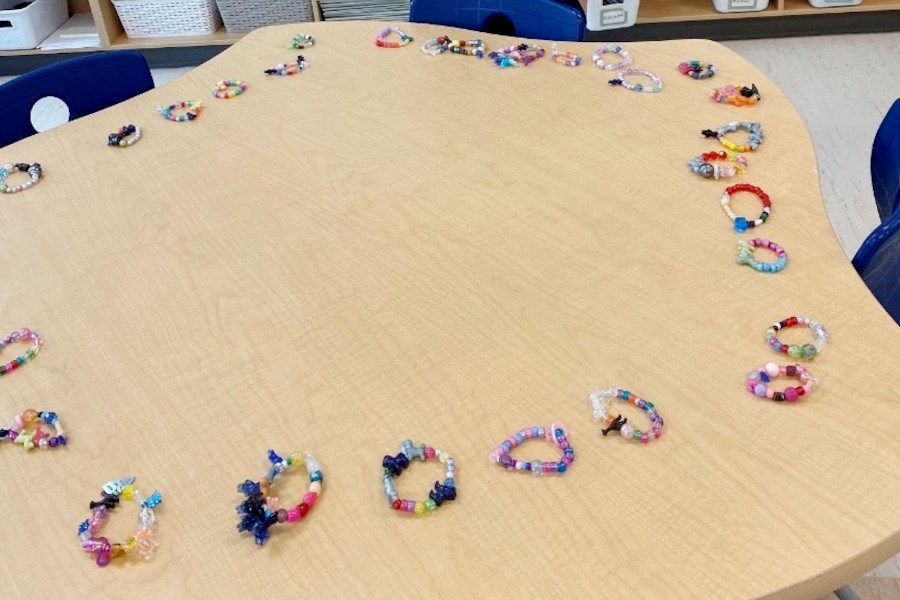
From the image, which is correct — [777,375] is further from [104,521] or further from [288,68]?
[288,68]

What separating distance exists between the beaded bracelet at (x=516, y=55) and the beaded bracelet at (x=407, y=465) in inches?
36.2

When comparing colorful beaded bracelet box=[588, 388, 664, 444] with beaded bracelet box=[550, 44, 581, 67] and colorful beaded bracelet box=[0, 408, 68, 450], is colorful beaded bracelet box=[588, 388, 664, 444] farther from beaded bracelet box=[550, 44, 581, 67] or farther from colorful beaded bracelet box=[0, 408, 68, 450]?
beaded bracelet box=[550, 44, 581, 67]

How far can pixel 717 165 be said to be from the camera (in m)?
1.20

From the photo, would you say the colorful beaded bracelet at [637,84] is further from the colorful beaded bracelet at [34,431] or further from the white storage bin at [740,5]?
the white storage bin at [740,5]

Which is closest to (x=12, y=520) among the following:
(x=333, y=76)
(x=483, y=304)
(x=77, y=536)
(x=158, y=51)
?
(x=77, y=536)

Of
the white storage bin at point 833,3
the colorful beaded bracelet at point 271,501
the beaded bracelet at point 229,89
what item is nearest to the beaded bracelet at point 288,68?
the beaded bracelet at point 229,89

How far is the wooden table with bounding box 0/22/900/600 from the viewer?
0.73 m

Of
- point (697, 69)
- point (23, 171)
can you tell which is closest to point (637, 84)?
point (697, 69)

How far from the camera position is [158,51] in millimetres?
3229

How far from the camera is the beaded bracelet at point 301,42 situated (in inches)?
64.9

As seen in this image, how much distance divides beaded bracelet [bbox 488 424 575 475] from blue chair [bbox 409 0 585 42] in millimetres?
1077

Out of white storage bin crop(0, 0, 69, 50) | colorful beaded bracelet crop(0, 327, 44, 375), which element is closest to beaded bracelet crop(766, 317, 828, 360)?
colorful beaded bracelet crop(0, 327, 44, 375)

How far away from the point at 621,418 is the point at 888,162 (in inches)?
31.0

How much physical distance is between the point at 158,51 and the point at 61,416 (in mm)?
2670
